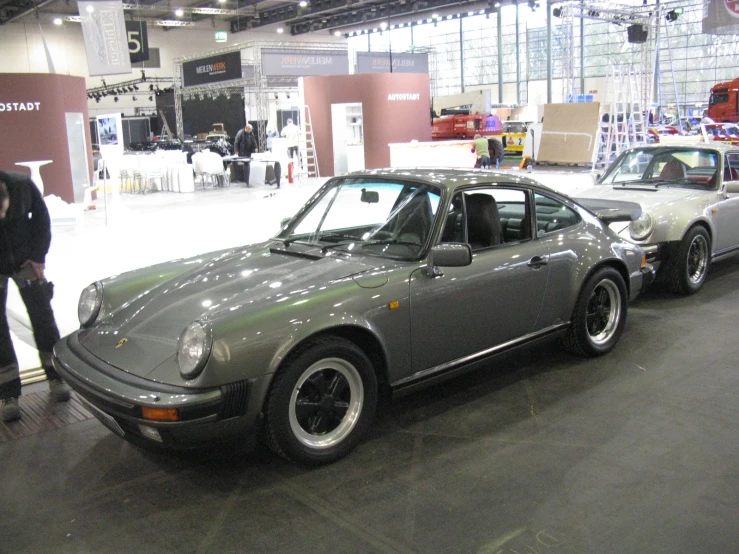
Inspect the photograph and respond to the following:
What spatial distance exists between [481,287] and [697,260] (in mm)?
3500

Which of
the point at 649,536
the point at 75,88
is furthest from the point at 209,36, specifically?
the point at 649,536

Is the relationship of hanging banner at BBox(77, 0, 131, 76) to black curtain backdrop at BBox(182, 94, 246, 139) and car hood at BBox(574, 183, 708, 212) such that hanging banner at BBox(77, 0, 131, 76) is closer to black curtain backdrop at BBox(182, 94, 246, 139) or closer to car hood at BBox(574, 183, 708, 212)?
car hood at BBox(574, 183, 708, 212)

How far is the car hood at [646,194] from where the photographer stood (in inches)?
244

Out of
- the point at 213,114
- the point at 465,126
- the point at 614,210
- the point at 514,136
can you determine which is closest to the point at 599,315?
the point at 614,210

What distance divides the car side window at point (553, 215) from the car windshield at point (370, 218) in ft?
3.21

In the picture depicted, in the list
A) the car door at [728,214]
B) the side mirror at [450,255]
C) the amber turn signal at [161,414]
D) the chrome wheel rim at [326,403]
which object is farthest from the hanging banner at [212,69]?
the amber turn signal at [161,414]

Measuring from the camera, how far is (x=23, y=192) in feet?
13.1

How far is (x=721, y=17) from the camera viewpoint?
19.8 metres

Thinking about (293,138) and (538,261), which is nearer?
(538,261)

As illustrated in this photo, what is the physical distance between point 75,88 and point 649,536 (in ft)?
52.9

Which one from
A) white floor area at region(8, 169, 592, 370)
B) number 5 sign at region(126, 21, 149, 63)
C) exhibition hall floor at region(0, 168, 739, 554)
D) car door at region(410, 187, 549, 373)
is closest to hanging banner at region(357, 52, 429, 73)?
white floor area at region(8, 169, 592, 370)

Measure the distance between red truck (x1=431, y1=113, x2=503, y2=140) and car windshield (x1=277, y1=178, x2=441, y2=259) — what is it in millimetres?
24807

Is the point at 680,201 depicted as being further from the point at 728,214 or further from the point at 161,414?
the point at 161,414

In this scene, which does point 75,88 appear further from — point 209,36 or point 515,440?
point 209,36
